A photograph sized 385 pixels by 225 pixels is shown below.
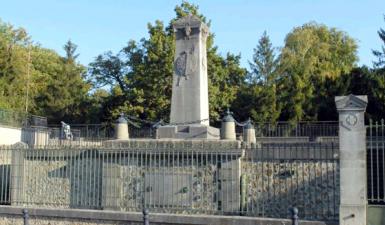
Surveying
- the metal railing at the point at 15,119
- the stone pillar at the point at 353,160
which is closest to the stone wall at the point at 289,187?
the stone pillar at the point at 353,160

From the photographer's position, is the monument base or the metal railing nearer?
the monument base

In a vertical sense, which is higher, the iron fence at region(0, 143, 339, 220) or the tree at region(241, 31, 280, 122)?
the tree at region(241, 31, 280, 122)

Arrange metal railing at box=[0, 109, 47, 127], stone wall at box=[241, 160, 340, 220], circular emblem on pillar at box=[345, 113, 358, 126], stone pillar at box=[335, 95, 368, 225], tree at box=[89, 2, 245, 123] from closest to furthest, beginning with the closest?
stone pillar at box=[335, 95, 368, 225] < circular emblem on pillar at box=[345, 113, 358, 126] < stone wall at box=[241, 160, 340, 220] < metal railing at box=[0, 109, 47, 127] < tree at box=[89, 2, 245, 123]

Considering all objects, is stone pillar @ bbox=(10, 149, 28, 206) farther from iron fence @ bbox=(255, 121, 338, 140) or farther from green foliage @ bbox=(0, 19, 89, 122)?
green foliage @ bbox=(0, 19, 89, 122)

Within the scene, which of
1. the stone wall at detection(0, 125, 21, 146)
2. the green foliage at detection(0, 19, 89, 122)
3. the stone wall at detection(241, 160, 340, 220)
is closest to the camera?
the stone wall at detection(241, 160, 340, 220)

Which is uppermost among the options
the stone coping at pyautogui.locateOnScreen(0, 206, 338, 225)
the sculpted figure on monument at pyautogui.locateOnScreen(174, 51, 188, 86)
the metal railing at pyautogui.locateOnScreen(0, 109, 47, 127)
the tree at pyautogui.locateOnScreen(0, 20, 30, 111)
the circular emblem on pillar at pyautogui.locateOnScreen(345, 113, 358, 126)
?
the tree at pyautogui.locateOnScreen(0, 20, 30, 111)

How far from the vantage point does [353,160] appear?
1187 cm

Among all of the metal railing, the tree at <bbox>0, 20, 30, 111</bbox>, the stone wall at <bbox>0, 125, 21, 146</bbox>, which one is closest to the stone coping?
the stone wall at <bbox>0, 125, 21, 146</bbox>

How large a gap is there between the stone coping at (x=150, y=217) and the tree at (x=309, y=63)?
24740 mm

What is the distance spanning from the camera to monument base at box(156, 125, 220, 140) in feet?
49.9

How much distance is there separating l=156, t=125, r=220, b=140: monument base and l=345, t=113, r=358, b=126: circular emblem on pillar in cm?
438

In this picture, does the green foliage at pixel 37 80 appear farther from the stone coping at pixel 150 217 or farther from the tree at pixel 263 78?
the stone coping at pixel 150 217

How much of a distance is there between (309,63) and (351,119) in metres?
38.4

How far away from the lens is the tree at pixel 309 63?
1460 inches
